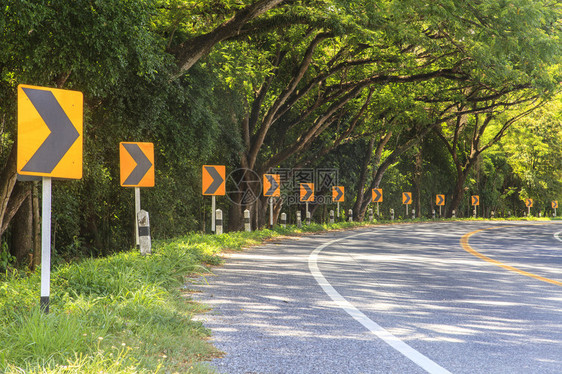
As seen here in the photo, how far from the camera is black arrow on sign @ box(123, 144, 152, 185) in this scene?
10.9 meters

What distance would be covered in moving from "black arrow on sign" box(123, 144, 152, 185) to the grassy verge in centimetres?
→ 264

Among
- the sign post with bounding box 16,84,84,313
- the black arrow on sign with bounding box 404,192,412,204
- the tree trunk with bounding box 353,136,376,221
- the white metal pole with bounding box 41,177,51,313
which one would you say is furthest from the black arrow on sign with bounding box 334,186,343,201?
the white metal pole with bounding box 41,177,51,313

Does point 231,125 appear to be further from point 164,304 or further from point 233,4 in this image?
point 164,304

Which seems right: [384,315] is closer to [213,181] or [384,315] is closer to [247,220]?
[213,181]

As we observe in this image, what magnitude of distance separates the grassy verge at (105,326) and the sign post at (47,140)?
25.3 inches

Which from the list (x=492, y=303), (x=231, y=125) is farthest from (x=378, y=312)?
(x=231, y=125)

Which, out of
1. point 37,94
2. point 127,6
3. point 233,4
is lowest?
point 37,94

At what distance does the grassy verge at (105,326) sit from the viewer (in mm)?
4020

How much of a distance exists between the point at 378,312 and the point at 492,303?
1625 millimetres

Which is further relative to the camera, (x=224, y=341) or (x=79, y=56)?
(x=79, y=56)

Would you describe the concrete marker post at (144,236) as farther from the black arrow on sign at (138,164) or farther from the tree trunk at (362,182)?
the tree trunk at (362,182)

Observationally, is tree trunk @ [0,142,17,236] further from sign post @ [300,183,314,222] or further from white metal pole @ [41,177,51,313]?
sign post @ [300,183,314,222]

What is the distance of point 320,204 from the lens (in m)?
36.0

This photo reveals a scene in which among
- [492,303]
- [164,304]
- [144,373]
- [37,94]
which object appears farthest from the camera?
[492,303]
